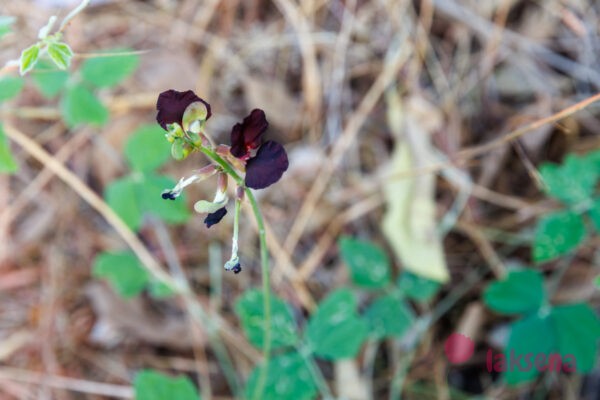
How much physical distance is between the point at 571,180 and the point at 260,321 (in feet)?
3.58

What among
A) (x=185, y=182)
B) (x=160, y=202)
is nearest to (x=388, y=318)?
(x=160, y=202)

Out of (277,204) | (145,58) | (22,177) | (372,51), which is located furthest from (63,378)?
(372,51)

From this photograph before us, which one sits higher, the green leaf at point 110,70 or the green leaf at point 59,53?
the green leaf at point 110,70

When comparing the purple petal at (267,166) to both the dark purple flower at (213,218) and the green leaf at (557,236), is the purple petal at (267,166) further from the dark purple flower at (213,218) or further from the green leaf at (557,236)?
the green leaf at (557,236)

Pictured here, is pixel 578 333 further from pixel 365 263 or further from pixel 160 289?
pixel 160 289

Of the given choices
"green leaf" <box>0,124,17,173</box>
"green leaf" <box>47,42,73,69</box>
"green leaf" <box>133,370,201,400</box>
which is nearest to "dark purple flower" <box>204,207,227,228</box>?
"green leaf" <box>47,42,73,69</box>

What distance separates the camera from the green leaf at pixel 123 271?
7.11 ft

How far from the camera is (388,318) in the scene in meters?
2.09

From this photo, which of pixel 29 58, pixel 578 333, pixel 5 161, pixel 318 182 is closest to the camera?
pixel 29 58

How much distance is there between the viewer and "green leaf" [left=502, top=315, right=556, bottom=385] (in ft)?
6.17

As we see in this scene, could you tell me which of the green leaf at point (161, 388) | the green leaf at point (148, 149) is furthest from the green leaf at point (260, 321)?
the green leaf at point (148, 149)

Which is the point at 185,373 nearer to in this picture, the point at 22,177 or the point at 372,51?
the point at 22,177

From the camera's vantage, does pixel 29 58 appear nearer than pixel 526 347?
Yes

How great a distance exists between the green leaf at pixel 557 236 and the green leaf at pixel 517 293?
15cm
